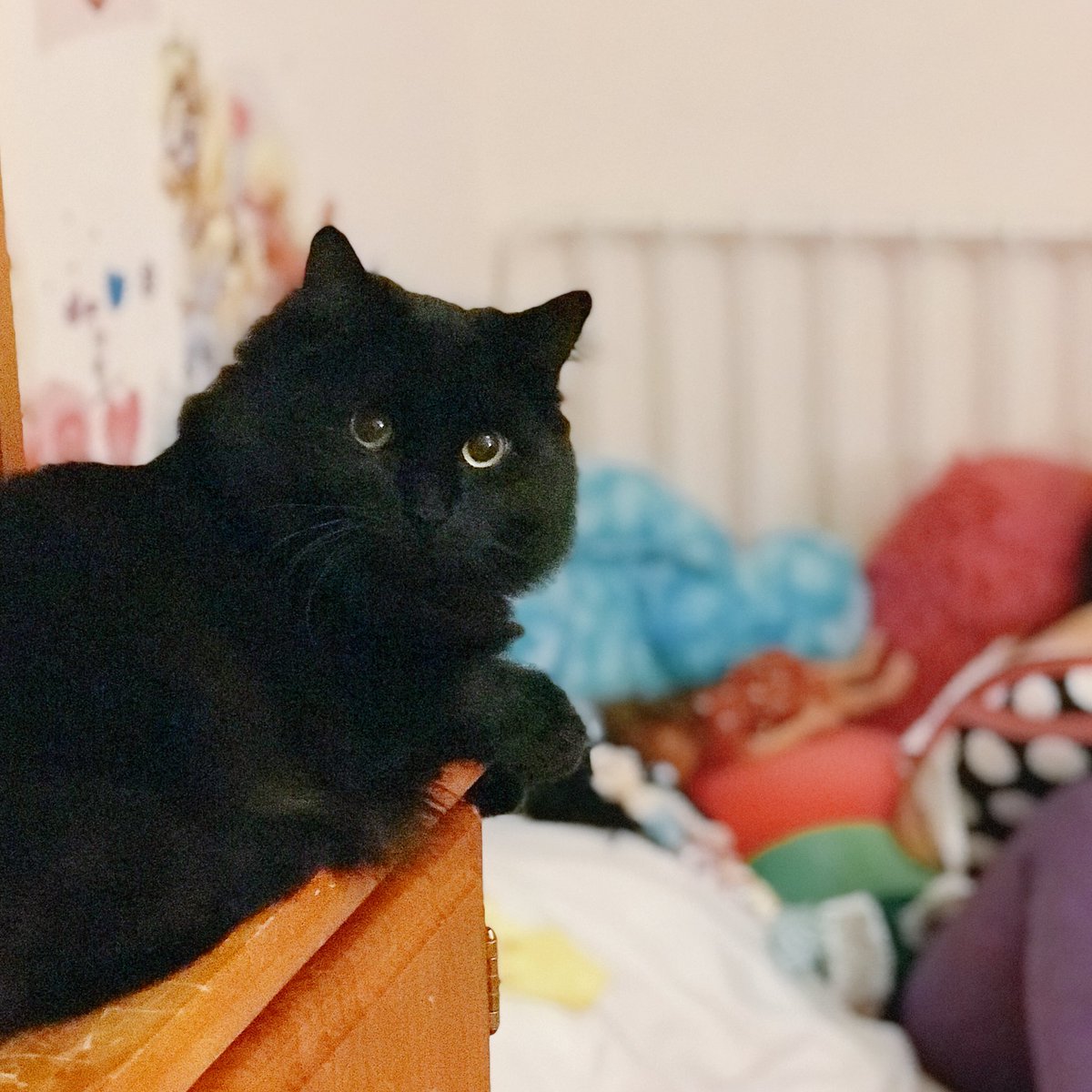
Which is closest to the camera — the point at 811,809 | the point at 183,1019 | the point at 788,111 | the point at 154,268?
the point at 183,1019

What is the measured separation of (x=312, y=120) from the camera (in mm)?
1280

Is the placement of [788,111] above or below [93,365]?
above

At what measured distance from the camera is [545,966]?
93 centimetres

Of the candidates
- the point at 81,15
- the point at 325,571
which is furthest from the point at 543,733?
the point at 81,15

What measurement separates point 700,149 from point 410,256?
41 cm

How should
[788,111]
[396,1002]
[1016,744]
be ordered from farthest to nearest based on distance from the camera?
[788,111] → [1016,744] → [396,1002]

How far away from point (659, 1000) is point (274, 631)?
0.65 m

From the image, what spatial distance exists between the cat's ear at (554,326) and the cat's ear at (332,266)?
0.08m

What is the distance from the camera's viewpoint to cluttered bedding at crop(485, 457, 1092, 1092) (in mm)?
974

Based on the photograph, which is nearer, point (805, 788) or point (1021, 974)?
point (1021, 974)

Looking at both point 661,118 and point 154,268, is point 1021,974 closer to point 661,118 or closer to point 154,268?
point 154,268

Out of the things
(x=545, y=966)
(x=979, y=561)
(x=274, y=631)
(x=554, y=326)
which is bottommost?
(x=545, y=966)

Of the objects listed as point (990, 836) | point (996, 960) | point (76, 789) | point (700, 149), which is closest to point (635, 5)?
point (700, 149)

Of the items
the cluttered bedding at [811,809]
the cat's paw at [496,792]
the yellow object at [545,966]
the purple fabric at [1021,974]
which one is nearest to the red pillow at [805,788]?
the cluttered bedding at [811,809]
